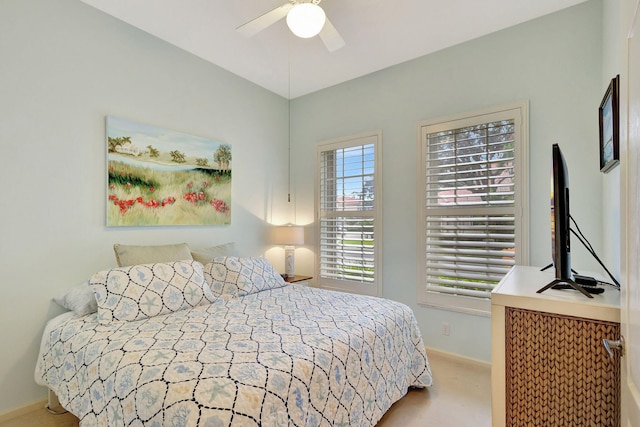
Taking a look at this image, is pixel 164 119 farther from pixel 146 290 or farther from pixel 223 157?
pixel 146 290

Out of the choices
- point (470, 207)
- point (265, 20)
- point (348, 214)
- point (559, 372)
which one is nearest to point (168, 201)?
point (265, 20)

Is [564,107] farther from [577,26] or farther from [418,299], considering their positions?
[418,299]

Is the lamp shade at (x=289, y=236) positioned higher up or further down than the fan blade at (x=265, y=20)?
further down

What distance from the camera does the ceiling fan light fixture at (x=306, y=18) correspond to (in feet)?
6.12

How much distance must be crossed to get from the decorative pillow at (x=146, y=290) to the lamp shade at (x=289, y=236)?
1.41 meters

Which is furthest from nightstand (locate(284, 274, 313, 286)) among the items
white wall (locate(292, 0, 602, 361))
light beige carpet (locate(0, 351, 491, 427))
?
light beige carpet (locate(0, 351, 491, 427))

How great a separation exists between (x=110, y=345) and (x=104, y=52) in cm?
225

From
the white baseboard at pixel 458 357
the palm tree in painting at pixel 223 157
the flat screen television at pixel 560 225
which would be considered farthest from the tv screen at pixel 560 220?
the palm tree in painting at pixel 223 157

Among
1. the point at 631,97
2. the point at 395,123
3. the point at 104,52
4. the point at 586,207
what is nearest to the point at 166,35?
the point at 104,52

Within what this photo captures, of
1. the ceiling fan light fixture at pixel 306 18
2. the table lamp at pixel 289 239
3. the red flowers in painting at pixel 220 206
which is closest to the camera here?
the ceiling fan light fixture at pixel 306 18

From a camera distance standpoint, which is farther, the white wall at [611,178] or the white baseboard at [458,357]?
the white baseboard at [458,357]

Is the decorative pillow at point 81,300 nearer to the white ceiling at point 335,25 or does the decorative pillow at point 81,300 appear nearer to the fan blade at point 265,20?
the fan blade at point 265,20

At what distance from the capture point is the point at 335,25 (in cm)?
266

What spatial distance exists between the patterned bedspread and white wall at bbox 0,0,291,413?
352 millimetres
